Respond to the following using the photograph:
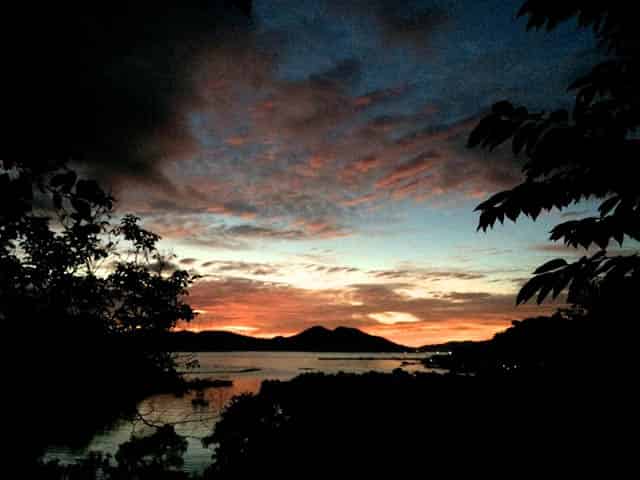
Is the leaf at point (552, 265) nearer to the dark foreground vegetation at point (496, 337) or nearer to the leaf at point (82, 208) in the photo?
the dark foreground vegetation at point (496, 337)

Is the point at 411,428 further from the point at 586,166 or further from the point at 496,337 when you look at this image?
the point at 586,166

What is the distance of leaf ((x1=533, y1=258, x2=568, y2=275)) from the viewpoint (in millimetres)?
1886

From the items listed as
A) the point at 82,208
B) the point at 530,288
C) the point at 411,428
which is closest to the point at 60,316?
the point at 82,208

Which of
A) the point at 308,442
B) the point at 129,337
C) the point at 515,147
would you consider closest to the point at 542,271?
the point at 515,147

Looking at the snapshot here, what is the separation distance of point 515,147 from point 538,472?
362 centimetres

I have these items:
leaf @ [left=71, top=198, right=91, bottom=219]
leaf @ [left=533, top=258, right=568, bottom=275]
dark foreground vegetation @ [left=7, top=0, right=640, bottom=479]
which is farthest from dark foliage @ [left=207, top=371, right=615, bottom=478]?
leaf @ [left=71, top=198, right=91, bottom=219]

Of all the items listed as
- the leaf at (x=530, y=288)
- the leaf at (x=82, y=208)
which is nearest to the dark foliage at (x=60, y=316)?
the leaf at (x=82, y=208)

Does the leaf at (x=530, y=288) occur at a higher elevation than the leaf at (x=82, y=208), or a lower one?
lower

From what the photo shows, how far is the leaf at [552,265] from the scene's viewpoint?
1886 mm

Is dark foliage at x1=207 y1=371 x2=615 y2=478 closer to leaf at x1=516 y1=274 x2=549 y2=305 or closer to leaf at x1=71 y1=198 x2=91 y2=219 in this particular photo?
leaf at x1=516 y1=274 x2=549 y2=305

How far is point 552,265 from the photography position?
1.90m

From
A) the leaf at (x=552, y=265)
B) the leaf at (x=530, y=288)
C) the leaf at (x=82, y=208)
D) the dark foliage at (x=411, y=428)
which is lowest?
the dark foliage at (x=411, y=428)

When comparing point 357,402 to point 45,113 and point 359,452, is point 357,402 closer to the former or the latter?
point 359,452

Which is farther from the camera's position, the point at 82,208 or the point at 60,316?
the point at 60,316
